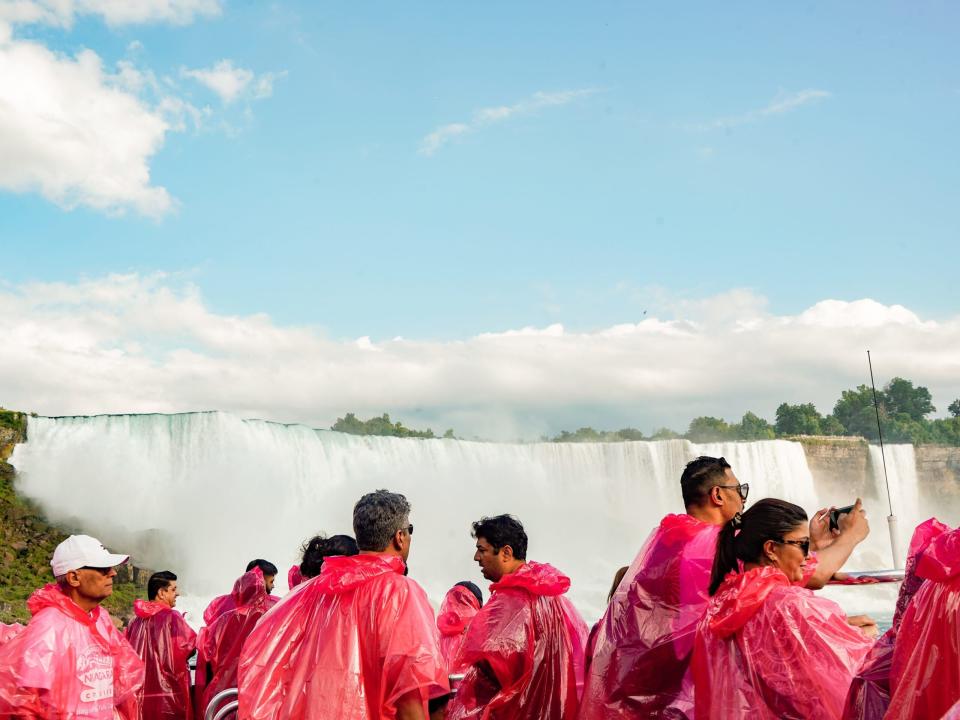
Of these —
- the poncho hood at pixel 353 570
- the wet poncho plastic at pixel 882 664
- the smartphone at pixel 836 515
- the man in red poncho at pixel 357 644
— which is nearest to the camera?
the wet poncho plastic at pixel 882 664

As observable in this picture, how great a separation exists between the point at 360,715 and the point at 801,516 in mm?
1473

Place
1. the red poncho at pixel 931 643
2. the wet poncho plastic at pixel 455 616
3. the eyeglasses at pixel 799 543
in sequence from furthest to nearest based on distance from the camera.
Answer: the wet poncho plastic at pixel 455 616, the eyeglasses at pixel 799 543, the red poncho at pixel 931 643

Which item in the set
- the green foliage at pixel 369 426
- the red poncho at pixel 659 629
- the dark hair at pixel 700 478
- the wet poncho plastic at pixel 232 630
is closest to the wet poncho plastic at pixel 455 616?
the wet poncho plastic at pixel 232 630

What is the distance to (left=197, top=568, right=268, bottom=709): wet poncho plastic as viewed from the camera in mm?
5965

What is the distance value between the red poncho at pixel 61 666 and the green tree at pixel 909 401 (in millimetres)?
108201

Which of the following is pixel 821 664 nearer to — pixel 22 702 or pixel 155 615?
→ pixel 22 702

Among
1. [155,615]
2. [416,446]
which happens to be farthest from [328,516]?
[155,615]

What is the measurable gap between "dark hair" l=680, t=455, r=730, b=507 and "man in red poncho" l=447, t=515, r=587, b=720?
654 mm

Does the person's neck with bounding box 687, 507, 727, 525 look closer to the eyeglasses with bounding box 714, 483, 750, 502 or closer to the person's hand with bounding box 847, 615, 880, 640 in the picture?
the eyeglasses with bounding box 714, 483, 750, 502

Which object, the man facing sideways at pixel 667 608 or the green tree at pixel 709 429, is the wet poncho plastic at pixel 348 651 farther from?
the green tree at pixel 709 429

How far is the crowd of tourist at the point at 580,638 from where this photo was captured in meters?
2.49

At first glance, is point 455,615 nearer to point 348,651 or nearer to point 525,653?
point 525,653

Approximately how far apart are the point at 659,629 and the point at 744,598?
658 millimetres

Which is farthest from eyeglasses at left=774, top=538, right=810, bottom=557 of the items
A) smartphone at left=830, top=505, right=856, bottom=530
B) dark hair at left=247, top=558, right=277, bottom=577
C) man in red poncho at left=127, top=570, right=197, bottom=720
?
man in red poncho at left=127, top=570, right=197, bottom=720
